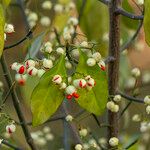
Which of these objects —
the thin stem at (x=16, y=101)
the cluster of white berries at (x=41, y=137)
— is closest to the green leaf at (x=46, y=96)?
the thin stem at (x=16, y=101)

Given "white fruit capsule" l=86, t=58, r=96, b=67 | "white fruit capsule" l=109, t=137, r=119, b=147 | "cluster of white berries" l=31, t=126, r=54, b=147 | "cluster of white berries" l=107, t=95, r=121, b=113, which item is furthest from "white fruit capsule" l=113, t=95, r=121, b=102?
"cluster of white berries" l=31, t=126, r=54, b=147

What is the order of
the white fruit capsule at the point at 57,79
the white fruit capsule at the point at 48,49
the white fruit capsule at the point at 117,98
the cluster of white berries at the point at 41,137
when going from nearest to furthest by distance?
1. the white fruit capsule at the point at 57,79
2. the white fruit capsule at the point at 48,49
3. the white fruit capsule at the point at 117,98
4. the cluster of white berries at the point at 41,137

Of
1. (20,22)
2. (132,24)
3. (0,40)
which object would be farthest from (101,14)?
(20,22)

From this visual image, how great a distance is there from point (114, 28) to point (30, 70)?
24 cm

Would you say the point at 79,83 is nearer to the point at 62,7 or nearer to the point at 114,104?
the point at 114,104

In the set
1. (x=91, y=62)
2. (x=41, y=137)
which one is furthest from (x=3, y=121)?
(x=41, y=137)

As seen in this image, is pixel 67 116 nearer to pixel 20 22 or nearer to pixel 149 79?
pixel 149 79

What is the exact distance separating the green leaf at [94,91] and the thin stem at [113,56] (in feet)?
0.45

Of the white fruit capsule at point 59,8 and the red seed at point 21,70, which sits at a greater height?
the red seed at point 21,70

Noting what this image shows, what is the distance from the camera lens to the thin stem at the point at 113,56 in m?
1.33

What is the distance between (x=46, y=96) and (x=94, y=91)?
13 centimetres

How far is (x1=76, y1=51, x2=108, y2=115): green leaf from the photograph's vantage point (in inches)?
48.3

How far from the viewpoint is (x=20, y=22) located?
3.13 metres

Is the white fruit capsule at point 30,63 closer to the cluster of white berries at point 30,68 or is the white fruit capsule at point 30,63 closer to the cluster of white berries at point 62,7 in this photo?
the cluster of white berries at point 30,68
